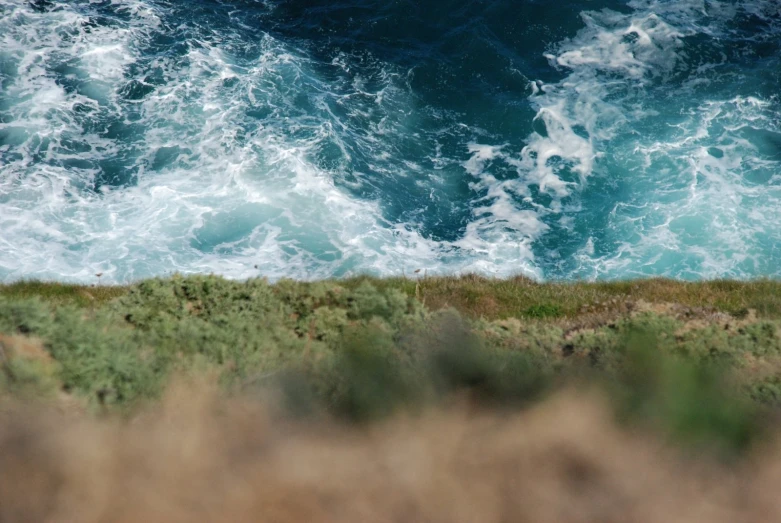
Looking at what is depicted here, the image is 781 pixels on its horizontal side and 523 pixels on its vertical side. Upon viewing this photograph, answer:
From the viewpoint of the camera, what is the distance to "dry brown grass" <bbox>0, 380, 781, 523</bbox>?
19.9 ft

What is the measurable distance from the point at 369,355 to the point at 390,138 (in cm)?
1966

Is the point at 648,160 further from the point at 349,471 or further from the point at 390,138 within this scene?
the point at 349,471

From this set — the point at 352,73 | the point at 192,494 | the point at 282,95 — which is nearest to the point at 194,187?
the point at 282,95

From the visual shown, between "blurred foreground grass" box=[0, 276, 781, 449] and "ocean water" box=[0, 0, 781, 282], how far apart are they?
38.5 ft

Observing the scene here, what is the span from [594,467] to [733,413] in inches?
66.7

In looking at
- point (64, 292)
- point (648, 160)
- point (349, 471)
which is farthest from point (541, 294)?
point (648, 160)

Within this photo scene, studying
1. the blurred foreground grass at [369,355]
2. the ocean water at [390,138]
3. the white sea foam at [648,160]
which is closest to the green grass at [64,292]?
the blurred foreground grass at [369,355]

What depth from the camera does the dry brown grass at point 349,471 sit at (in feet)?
19.9

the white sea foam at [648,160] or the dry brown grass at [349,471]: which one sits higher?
the dry brown grass at [349,471]

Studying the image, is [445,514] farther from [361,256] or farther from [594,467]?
[361,256]

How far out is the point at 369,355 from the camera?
8234 millimetres

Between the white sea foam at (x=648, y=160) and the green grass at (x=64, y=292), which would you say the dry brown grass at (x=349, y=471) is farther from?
the white sea foam at (x=648, y=160)

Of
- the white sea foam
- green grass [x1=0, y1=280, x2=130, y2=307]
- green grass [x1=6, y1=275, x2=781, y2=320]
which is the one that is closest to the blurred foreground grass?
green grass [x1=6, y1=275, x2=781, y2=320]

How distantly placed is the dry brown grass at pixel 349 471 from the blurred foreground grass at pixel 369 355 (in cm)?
35
